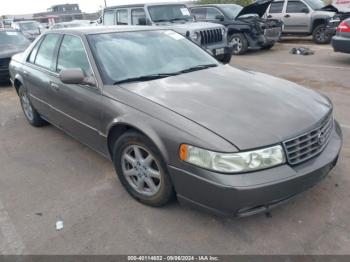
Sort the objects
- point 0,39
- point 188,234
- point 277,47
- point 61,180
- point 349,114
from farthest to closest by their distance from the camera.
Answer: point 277,47
point 0,39
point 349,114
point 61,180
point 188,234

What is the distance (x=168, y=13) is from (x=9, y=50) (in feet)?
15.2

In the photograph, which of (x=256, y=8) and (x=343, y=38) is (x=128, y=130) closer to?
(x=343, y=38)

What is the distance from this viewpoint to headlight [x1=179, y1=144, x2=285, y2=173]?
7.47 ft

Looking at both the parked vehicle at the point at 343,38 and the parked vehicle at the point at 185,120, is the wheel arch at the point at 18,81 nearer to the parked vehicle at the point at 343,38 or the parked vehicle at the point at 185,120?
the parked vehicle at the point at 185,120

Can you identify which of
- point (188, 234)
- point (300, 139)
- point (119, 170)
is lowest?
point (188, 234)

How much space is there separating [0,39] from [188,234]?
9.28m

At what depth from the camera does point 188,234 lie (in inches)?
105

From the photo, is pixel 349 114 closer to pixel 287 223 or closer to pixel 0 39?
pixel 287 223

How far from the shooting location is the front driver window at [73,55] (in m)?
3.44

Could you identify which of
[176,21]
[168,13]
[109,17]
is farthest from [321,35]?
[109,17]

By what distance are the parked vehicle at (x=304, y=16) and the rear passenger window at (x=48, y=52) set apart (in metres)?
10.8

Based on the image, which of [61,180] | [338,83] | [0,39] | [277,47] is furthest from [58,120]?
[277,47]

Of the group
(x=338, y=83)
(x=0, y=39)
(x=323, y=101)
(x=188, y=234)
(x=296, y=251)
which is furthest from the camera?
(x=0, y=39)

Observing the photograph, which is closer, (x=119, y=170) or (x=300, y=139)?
(x=300, y=139)
